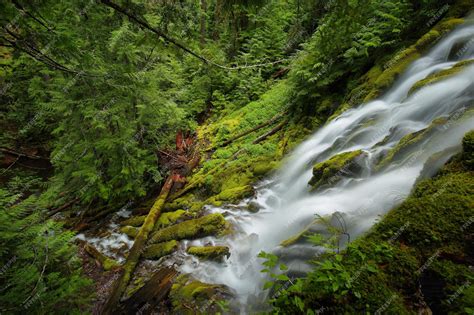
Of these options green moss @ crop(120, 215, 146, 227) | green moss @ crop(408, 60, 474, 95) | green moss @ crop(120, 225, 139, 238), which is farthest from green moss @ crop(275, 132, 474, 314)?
green moss @ crop(120, 215, 146, 227)

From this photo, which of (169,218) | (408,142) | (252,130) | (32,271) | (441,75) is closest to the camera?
(32,271)

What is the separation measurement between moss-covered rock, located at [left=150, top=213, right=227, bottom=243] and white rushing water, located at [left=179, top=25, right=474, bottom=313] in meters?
0.24

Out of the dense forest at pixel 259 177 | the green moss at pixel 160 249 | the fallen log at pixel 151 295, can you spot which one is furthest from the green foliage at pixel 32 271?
the green moss at pixel 160 249

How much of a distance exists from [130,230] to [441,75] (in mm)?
9439

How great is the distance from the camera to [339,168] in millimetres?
5598

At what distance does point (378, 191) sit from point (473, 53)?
495cm

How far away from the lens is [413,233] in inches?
88.4

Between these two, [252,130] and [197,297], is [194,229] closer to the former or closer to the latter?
[197,297]

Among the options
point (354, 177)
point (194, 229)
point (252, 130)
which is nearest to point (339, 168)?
point (354, 177)

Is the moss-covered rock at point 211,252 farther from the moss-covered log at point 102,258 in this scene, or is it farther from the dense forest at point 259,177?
the moss-covered log at point 102,258

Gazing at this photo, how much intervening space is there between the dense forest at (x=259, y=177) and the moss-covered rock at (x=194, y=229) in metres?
0.05

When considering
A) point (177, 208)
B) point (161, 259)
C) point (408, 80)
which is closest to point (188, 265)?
point (161, 259)

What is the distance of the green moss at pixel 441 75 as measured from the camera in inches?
237

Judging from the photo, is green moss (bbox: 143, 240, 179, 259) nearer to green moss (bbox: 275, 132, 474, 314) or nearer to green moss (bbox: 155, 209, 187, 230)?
green moss (bbox: 155, 209, 187, 230)
